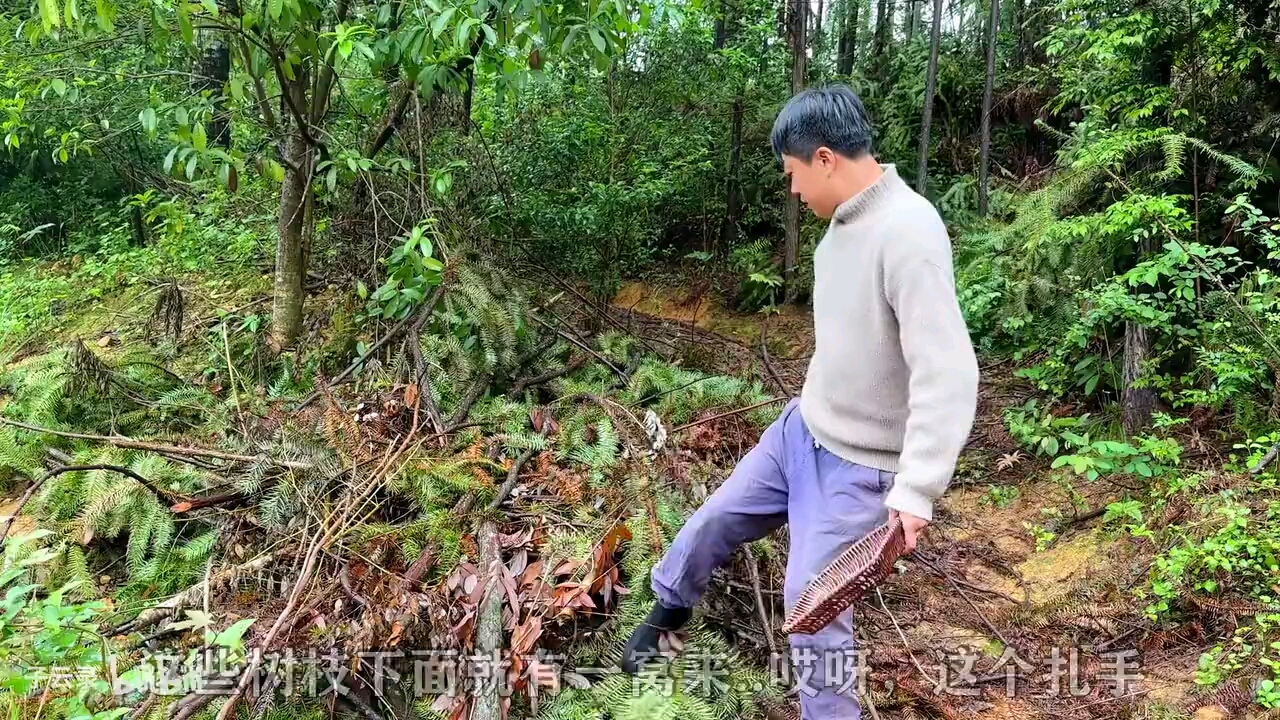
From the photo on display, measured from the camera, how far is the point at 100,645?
7.82 feet

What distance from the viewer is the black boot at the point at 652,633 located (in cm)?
251

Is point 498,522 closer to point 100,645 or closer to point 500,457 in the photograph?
point 500,457

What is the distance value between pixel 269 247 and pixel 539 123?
8.42 ft

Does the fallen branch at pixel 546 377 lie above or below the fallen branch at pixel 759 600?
above

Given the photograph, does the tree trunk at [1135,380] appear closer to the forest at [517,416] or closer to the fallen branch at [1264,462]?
the forest at [517,416]

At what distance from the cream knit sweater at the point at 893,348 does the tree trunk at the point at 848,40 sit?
10.5 m

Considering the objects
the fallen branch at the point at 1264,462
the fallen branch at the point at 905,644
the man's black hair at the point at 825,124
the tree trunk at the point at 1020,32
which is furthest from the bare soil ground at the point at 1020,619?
the tree trunk at the point at 1020,32

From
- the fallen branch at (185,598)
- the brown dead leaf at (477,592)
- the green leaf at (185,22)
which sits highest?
the green leaf at (185,22)

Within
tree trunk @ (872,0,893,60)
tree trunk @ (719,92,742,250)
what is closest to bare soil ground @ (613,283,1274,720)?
tree trunk @ (719,92,742,250)

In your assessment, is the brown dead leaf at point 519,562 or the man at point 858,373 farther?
the brown dead leaf at point 519,562

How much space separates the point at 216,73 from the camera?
5.96 m

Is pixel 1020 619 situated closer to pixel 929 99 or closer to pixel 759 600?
pixel 759 600

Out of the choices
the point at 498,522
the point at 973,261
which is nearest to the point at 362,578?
the point at 498,522

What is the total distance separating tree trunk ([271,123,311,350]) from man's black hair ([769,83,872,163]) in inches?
142
